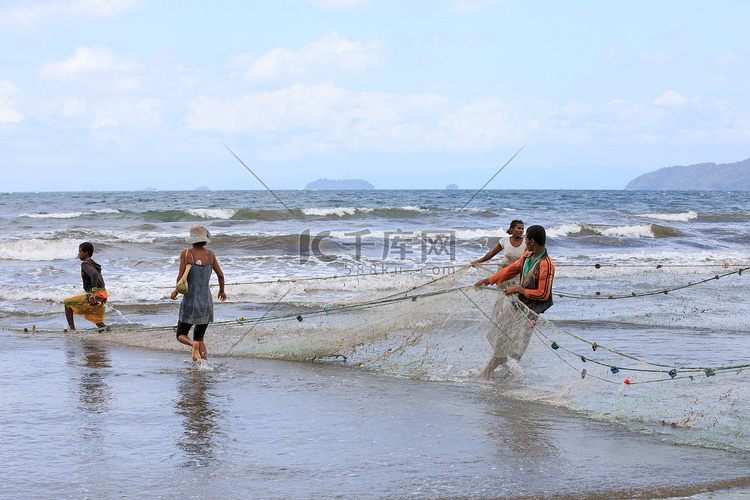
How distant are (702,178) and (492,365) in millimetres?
187512

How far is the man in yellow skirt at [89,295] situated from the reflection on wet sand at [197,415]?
2.49m

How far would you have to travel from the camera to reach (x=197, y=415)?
4660 millimetres

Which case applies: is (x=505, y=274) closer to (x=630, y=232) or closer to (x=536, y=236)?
(x=536, y=236)

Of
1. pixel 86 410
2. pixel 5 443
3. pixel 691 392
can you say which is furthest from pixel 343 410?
pixel 691 392

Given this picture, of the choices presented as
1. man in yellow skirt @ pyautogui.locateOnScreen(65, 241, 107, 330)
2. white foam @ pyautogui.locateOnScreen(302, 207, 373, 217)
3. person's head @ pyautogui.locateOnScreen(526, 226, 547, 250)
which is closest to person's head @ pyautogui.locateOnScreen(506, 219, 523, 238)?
person's head @ pyautogui.locateOnScreen(526, 226, 547, 250)

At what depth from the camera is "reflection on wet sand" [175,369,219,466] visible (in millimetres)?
3922

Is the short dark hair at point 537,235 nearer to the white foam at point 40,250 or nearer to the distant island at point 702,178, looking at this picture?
the white foam at point 40,250

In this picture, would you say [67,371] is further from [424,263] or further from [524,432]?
[424,263]

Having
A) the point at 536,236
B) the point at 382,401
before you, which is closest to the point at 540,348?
the point at 536,236

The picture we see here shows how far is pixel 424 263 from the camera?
15.9 m

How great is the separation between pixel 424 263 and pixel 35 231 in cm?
1674

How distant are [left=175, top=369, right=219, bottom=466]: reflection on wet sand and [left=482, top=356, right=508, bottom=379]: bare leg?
7.79 ft

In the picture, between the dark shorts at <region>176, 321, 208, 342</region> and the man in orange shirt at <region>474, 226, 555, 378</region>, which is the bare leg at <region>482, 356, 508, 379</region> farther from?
the dark shorts at <region>176, 321, 208, 342</region>

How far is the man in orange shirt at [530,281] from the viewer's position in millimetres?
5227
